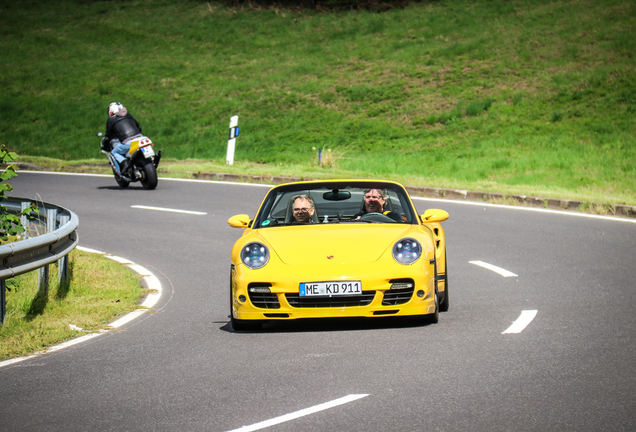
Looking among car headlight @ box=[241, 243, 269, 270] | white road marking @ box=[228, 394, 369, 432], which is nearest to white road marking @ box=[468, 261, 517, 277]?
car headlight @ box=[241, 243, 269, 270]

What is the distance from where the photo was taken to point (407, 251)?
684cm

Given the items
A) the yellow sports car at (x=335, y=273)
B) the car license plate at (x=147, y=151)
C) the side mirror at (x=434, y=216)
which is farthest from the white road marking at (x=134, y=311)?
the car license plate at (x=147, y=151)

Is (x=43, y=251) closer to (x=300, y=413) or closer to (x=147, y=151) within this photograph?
(x=300, y=413)

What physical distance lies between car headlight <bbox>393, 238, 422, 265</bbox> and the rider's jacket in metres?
12.5

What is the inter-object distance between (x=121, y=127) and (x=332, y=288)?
12914 millimetres

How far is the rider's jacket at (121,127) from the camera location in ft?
60.4

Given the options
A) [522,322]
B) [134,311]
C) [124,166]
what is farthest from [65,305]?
[124,166]

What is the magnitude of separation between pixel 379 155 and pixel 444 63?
13.5 m

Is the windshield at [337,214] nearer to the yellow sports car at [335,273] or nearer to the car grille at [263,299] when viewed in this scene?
the yellow sports car at [335,273]

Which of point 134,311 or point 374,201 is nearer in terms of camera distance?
point 374,201

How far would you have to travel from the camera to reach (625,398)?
4906mm

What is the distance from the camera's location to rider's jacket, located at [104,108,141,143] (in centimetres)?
1841

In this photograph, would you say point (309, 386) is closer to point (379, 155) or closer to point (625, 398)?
point (625, 398)

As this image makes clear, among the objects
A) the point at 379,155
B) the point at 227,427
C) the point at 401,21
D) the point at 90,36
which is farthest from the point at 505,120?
the point at 90,36
